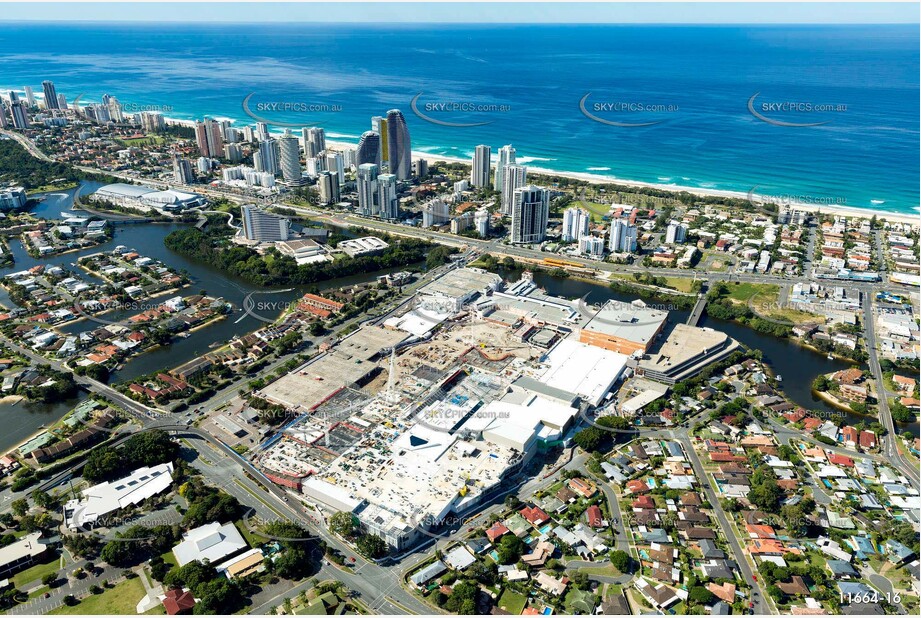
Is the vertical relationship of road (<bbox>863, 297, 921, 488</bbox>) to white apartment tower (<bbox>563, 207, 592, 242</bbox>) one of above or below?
below

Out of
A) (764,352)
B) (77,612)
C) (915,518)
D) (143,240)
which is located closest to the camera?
(77,612)

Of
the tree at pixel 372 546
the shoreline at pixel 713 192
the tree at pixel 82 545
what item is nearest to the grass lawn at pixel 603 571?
the tree at pixel 372 546

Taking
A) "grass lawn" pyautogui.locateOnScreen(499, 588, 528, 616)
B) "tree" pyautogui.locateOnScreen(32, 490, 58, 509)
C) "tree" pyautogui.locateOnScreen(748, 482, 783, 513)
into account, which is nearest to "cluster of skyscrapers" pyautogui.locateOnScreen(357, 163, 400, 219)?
"tree" pyautogui.locateOnScreen(32, 490, 58, 509)

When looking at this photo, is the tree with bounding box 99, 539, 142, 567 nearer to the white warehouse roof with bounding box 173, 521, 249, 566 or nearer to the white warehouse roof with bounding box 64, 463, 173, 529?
the white warehouse roof with bounding box 173, 521, 249, 566

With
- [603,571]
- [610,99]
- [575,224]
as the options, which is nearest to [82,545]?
[603,571]

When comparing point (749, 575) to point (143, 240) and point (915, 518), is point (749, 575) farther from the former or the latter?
point (143, 240)

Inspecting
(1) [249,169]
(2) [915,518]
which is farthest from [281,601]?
(1) [249,169]
